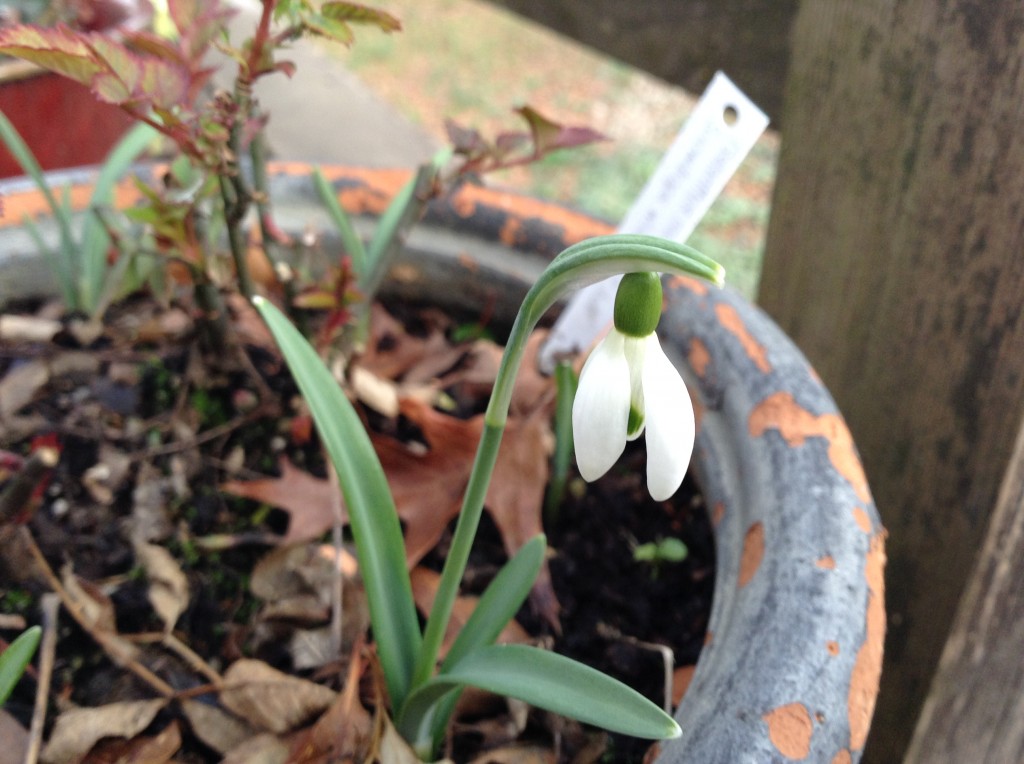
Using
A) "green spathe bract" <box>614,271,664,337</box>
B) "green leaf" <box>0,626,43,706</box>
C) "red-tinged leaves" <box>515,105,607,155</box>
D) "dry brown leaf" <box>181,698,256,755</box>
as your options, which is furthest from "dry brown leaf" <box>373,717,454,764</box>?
"red-tinged leaves" <box>515,105,607,155</box>

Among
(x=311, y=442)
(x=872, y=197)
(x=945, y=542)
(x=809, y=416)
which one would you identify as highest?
(x=872, y=197)

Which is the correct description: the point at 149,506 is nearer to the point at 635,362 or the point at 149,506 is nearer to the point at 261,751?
the point at 261,751

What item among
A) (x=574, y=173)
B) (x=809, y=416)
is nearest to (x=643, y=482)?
(x=809, y=416)

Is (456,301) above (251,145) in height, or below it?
below

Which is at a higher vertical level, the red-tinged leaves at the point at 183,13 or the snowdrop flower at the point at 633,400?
the red-tinged leaves at the point at 183,13

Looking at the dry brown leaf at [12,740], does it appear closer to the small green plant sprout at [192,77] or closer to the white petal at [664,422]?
the small green plant sprout at [192,77]

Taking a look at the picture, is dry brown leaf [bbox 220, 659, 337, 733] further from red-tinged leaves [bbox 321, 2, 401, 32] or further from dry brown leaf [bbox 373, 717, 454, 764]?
red-tinged leaves [bbox 321, 2, 401, 32]

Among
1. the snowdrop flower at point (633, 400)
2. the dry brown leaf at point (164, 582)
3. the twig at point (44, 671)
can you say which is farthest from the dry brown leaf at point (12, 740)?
the snowdrop flower at point (633, 400)

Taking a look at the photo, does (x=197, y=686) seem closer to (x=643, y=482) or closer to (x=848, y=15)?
(x=643, y=482)
